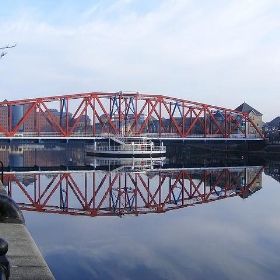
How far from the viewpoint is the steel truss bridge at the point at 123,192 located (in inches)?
954

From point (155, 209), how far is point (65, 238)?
849 cm

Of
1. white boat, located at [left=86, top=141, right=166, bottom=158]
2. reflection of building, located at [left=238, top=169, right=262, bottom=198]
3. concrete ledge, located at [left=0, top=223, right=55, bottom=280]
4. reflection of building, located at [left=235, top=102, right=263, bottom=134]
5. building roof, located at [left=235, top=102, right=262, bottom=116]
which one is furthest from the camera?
building roof, located at [left=235, top=102, right=262, bottom=116]

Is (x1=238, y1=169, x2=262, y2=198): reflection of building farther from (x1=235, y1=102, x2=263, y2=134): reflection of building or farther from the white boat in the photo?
(x1=235, y1=102, x2=263, y2=134): reflection of building

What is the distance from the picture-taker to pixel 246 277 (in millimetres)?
11711

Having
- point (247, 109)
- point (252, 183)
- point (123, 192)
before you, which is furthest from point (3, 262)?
point (247, 109)

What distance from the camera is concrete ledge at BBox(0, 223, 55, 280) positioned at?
8.30 m

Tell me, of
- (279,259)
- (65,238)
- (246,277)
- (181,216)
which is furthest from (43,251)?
(181,216)

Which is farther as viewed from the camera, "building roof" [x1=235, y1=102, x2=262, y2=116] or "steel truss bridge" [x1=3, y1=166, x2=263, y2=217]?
"building roof" [x1=235, y1=102, x2=262, y2=116]

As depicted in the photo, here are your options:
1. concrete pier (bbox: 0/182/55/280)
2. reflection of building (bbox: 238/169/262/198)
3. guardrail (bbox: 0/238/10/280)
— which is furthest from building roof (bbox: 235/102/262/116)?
guardrail (bbox: 0/238/10/280)

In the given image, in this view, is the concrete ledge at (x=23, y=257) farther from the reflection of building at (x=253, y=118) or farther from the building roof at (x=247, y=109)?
the building roof at (x=247, y=109)

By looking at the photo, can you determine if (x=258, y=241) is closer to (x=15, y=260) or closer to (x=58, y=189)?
(x=15, y=260)

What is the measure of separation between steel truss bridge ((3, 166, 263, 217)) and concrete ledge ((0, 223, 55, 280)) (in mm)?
10159

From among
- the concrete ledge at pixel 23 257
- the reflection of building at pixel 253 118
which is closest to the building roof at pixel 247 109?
the reflection of building at pixel 253 118

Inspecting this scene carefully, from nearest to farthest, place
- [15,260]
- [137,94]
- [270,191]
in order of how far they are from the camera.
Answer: [15,260], [270,191], [137,94]
